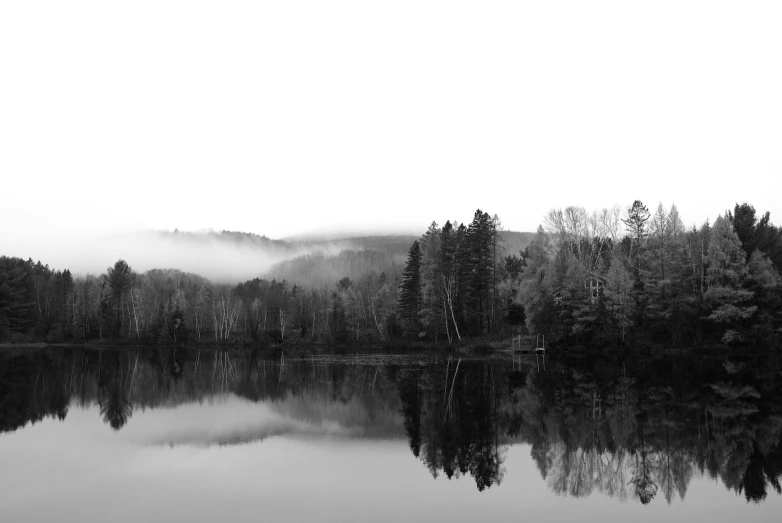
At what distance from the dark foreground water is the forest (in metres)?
23.5

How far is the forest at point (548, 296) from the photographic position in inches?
2099

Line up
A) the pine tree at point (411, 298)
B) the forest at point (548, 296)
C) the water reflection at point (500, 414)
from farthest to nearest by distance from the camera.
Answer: the pine tree at point (411, 298), the forest at point (548, 296), the water reflection at point (500, 414)

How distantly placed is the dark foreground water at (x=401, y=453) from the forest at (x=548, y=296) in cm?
2347

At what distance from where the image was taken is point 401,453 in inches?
656

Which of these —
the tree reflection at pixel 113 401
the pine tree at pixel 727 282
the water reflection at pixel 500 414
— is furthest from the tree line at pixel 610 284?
the tree reflection at pixel 113 401

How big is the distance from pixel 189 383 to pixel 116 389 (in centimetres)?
502

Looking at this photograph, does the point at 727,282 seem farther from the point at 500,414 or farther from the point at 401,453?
the point at 401,453

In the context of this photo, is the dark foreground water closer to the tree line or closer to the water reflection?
the water reflection

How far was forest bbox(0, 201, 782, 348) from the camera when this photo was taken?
53.3m

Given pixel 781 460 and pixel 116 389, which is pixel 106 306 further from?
pixel 781 460

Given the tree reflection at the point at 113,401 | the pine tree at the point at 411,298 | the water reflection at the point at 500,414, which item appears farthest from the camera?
the pine tree at the point at 411,298

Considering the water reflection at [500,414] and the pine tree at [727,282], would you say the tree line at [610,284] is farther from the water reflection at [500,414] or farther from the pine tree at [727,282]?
the water reflection at [500,414]

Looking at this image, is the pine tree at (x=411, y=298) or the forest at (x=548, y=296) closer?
the forest at (x=548, y=296)

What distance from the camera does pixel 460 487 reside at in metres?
13.2
